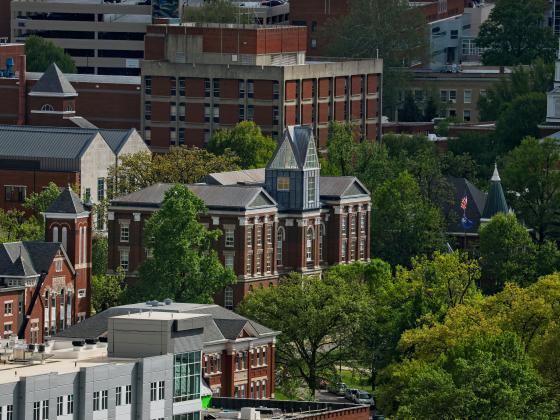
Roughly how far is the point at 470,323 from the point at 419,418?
2037 centimetres

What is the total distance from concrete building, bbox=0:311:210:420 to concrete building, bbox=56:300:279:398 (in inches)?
1284

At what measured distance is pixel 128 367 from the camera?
472ft

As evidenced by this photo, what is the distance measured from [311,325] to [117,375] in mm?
52491

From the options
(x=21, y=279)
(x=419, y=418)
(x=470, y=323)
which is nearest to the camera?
(x=419, y=418)

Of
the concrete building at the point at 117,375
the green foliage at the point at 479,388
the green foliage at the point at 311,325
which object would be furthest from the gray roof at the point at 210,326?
the concrete building at the point at 117,375

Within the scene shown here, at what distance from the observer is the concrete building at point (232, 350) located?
18600 centimetres

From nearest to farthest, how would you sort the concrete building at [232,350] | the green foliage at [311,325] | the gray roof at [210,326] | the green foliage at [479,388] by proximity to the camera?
the green foliage at [479,388]
the gray roof at [210,326]
the concrete building at [232,350]
the green foliage at [311,325]

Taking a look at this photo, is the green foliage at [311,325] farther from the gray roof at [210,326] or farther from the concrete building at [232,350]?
the concrete building at [232,350]

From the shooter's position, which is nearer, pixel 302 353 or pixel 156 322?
pixel 156 322

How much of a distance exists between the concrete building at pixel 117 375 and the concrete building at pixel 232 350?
32.6m

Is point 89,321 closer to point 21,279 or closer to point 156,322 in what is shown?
point 21,279

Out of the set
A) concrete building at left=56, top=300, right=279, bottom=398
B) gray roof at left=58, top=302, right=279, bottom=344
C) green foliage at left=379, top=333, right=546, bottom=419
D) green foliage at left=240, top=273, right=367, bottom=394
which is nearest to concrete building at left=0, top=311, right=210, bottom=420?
green foliage at left=379, top=333, right=546, bottom=419

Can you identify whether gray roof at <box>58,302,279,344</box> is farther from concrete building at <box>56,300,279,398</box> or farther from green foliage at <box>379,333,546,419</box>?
green foliage at <box>379,333,546,419</box>

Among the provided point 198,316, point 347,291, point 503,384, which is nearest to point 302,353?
point 347,291
